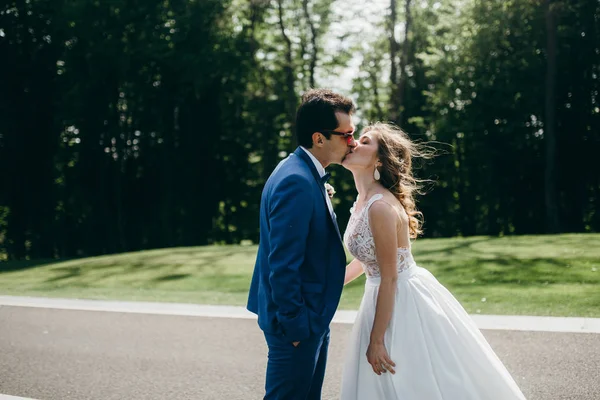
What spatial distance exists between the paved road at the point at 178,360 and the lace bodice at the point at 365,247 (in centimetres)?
233

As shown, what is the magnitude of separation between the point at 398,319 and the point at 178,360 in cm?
403

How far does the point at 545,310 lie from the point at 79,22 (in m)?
29.9

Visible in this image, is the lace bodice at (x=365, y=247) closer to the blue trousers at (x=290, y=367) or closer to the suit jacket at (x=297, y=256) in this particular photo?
the suit jacket at (x=297, y=256)

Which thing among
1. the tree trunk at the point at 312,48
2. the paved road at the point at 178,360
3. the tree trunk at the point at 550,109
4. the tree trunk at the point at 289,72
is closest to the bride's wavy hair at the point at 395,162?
the paved road at the point at 178,360

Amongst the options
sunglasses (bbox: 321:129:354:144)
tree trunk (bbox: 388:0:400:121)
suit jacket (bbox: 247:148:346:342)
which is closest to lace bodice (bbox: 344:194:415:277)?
suit jacket (bbox: 247:148:346:342)

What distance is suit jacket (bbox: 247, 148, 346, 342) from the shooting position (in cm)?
300

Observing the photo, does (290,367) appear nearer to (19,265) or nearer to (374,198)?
(374,198)

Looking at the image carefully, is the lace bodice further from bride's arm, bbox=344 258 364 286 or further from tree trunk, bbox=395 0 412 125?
tree trunk, bbox=395 0 412 125

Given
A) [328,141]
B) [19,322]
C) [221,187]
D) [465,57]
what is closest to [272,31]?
[221,187]

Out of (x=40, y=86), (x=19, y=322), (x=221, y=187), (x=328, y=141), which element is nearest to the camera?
(x=328, y=141)

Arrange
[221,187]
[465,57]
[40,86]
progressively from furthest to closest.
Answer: [221,187] < [40,86] < [465,57]

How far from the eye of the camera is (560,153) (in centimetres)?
2794

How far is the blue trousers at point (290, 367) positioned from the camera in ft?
10.3

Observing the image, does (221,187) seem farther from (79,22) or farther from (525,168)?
(525,168)
